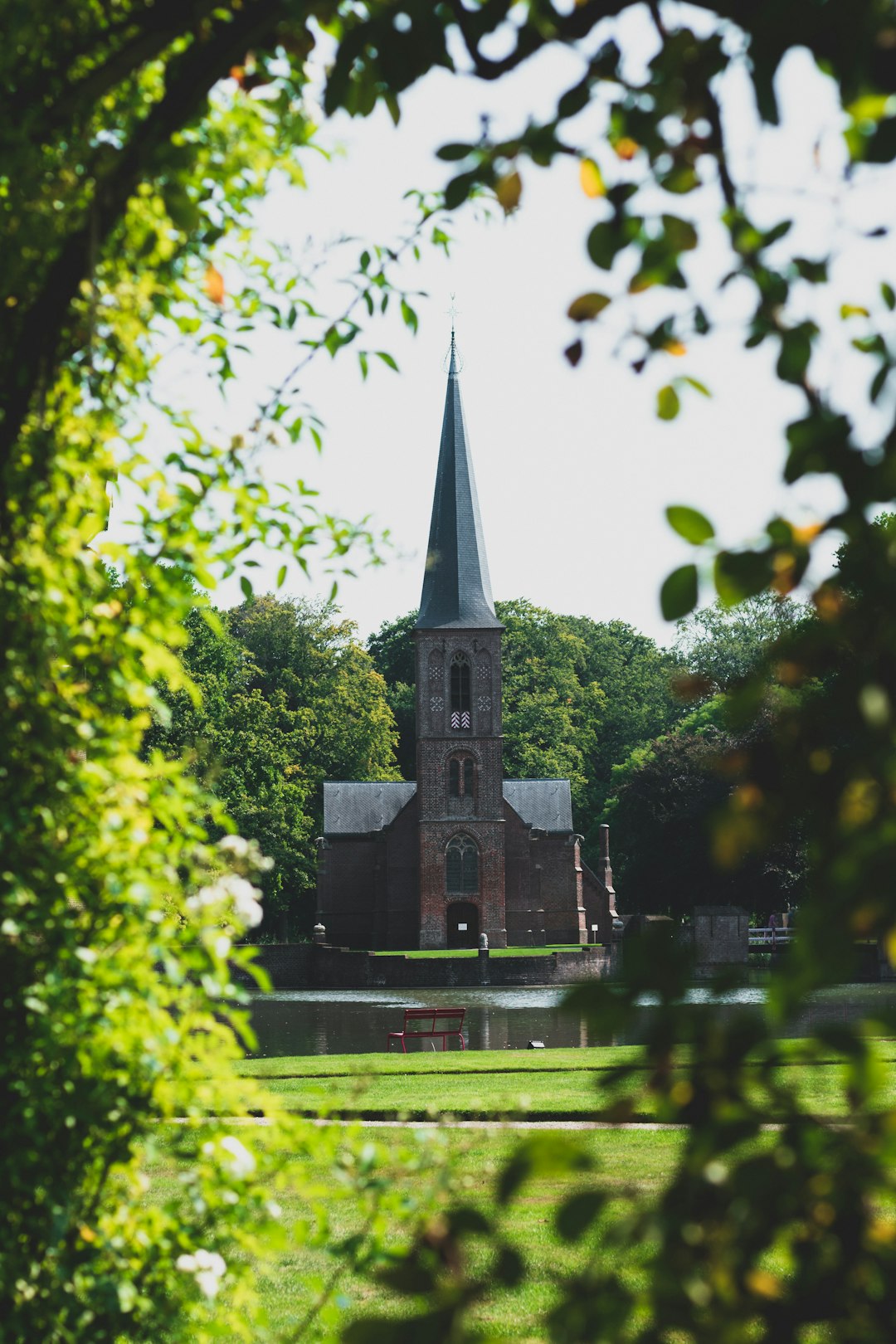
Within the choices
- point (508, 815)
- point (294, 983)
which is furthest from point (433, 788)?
point (294, 983)

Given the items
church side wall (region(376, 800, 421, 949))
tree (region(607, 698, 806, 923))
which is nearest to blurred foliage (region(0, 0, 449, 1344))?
tree (region(607, 698, 806, 923))

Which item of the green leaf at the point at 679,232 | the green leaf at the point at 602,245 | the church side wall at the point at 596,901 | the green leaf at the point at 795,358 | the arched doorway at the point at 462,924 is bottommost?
the green leaf at the point at 795,358

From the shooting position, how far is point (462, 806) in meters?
54.6

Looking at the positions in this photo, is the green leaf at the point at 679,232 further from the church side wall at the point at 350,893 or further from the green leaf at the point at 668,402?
the church side wall at the point at 350,893

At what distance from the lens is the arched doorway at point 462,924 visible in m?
54.3

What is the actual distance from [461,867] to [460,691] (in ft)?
24.5

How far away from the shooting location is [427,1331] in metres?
1.29

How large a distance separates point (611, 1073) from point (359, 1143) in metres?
1.62

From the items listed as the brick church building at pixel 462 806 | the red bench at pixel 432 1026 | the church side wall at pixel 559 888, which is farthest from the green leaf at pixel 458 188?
the church side wall at pixel 559 888

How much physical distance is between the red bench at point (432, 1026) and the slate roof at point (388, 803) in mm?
31335

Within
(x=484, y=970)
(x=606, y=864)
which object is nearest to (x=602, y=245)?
(x=484, y=970)

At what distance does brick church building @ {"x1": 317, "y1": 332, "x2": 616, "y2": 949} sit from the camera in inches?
2126

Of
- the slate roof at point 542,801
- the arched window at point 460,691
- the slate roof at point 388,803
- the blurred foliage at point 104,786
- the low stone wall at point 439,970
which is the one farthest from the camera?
the slate roof at point 388,803

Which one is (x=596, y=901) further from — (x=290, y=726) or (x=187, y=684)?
(x=187, y=684)
